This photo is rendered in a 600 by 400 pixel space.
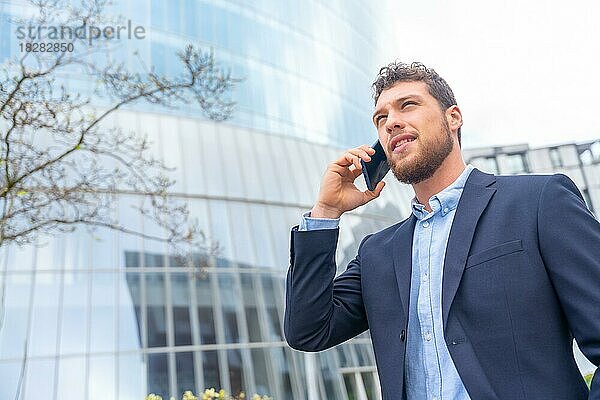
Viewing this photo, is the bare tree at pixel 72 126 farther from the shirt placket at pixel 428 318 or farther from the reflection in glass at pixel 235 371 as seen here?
the shirt placket at pixel 428 318

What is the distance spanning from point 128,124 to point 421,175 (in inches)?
622

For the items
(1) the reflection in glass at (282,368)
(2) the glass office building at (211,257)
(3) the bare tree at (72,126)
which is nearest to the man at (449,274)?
(3) the bare tree at (72,126)

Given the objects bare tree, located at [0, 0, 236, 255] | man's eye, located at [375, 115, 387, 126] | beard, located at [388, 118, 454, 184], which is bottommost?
beard, located at [388, 118, 454, 184]

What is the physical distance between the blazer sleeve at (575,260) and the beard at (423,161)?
17.3 inches

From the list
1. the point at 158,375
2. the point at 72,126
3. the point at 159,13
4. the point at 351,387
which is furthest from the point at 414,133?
the point at 159,13

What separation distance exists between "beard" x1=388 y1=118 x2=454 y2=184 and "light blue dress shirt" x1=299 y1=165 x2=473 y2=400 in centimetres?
10

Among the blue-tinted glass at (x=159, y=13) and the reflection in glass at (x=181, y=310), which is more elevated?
the blue-tinted glass at (x=159, y=13)

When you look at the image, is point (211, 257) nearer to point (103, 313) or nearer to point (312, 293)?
point (103, 313)

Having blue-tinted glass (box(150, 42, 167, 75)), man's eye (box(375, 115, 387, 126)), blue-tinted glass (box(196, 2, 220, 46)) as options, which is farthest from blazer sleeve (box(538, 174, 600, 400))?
blue-tinted glass (box(196, 2, 220, 46))

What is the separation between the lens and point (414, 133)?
220 centimetres

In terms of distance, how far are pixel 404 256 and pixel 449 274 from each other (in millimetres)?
293

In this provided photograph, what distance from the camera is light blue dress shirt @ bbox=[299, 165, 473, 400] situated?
188 cm

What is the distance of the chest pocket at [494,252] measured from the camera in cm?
183

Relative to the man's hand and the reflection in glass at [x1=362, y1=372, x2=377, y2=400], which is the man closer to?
the man's hand
